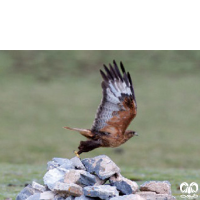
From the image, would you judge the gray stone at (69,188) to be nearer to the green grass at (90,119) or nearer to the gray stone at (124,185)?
the gray stone at (124,185)

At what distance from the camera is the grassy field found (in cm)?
2770

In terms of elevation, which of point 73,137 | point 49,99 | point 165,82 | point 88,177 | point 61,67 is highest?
point 61,67

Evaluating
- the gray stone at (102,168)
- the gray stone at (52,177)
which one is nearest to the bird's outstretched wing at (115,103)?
the gray stone at (102,168)

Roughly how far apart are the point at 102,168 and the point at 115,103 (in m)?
1.54

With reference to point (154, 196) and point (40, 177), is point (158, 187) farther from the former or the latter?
point (40, 177)

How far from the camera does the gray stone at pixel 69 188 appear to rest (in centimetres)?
1059

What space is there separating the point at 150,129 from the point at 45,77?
19.4 m

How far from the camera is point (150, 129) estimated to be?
3756 centimetres

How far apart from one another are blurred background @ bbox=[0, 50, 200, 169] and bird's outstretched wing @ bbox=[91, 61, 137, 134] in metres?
15.3

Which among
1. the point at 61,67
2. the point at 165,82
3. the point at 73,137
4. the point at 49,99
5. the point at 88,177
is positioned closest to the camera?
the point at 88,177

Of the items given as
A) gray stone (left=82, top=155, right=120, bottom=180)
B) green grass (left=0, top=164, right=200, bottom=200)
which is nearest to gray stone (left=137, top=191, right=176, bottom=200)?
gray stone (left=82, top=155, right=120, bottom=180)
